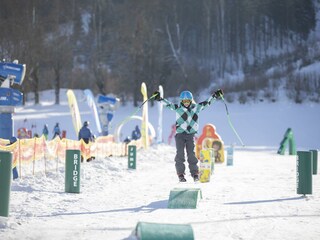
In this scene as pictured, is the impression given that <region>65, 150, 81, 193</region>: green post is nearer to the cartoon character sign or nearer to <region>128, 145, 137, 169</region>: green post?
<region>128, 145, 137, 169</region>: green post

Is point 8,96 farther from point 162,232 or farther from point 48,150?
point 162,232

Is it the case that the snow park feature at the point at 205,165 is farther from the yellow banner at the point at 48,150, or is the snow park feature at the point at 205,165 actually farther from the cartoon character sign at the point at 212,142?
the cartoon character sign at the point at 212,142

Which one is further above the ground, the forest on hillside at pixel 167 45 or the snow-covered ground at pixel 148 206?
the forest on hillside at pixel 167 45

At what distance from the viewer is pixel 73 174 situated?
8.30m

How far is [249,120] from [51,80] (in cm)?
2336

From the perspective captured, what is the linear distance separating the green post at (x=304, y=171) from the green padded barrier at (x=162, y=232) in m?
4.26

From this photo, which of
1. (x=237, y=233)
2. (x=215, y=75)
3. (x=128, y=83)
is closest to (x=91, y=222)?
(x=237, y=233)

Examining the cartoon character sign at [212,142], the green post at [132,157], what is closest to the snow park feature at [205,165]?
the green post at [132,157]

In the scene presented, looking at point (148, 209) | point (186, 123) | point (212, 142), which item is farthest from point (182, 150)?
point (212, 142)

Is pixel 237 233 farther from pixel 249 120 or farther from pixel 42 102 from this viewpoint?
pixel 42 102

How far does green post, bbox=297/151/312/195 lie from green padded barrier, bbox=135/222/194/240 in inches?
168

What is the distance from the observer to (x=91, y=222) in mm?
5496

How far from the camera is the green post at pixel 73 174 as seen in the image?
27.0ft

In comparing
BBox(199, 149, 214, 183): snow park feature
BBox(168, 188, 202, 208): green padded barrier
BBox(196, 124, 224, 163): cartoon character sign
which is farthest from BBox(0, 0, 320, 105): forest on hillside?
BBox(168, 188, 202, 208): green padded barrier
